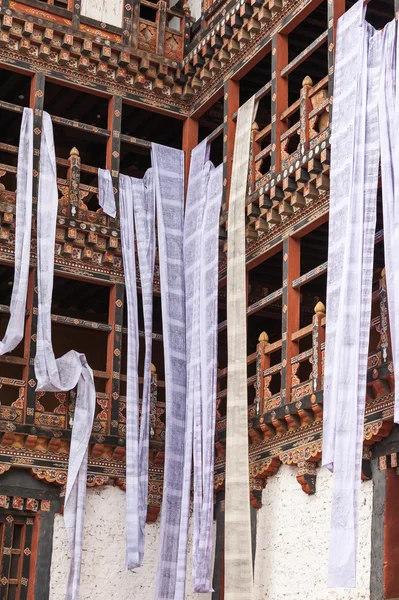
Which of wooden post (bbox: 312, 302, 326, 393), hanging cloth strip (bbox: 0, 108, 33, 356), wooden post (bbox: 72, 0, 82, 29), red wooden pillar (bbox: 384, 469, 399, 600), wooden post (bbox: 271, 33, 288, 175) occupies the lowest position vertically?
red wooden pillar (bbox: 384, 469, 399, 600)

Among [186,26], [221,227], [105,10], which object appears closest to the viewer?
[221,227]

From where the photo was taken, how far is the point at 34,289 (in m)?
15.4

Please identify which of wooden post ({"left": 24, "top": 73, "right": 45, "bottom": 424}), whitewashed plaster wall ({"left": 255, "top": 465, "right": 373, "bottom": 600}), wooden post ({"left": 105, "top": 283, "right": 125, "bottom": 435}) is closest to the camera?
whitewashed plaster wall ({"left": 255, "top": 465, "right": 373, "bottom": 600})

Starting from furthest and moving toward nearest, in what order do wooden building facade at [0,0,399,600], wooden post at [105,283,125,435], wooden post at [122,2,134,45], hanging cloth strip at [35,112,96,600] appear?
1. wooden post at [122,2,134,45]
2. wooden post at [105,283,125,435]
3. hanging cloth strip at [35,112,96,600]
4. wooden building facade at [0,0,399,600]

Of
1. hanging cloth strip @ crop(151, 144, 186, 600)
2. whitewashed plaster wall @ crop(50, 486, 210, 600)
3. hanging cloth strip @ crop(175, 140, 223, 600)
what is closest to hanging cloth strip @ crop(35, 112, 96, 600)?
whitewashed plaster wall @ crop(50, 486, 210, 600)

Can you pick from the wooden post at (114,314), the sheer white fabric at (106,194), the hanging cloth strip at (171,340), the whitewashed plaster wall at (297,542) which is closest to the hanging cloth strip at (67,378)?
the wooden post at (114,314)

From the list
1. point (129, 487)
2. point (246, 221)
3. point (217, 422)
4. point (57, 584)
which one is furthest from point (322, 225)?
point (57, 584)

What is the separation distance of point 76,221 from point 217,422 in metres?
3.10

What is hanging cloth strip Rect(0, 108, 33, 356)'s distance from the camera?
14648mm

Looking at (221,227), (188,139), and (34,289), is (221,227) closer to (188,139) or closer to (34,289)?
(188,139)

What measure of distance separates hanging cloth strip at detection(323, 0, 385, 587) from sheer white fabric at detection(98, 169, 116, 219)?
3938mm

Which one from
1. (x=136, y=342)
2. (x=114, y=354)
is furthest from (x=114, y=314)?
(x=136, y=342)

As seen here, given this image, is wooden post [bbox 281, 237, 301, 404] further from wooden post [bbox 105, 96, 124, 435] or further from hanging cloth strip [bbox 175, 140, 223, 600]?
wooden post [bbox 105, 96, 124, 435]

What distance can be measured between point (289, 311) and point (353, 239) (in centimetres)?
208
